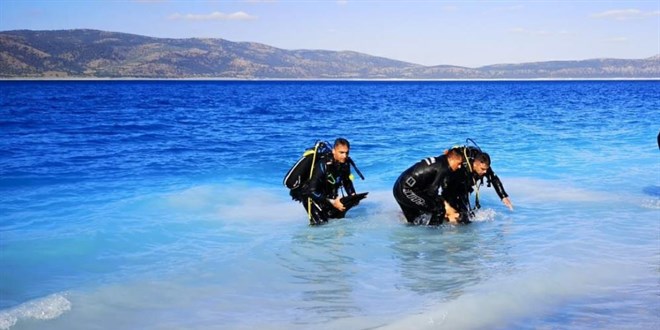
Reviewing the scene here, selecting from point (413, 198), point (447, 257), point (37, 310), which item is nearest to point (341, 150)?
point (413, 198)

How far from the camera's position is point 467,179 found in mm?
8758

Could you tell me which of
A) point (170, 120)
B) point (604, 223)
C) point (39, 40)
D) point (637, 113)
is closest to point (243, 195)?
point (604, 223)

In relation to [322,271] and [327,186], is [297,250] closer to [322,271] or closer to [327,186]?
[322,271]

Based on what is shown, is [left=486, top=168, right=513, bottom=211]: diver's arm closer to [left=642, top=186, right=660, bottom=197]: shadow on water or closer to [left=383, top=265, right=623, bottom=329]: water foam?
[left=383, top=265, right=623, bottom=329]: water foam

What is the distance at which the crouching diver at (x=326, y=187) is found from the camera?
351 inches

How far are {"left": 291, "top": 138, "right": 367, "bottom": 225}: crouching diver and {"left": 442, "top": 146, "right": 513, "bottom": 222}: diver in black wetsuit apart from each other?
4.09 feet

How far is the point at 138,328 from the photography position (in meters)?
5.21

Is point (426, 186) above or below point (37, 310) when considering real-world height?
above

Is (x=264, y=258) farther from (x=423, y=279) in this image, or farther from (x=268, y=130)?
(x=268, y=130)

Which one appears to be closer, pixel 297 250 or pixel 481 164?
pixel 297 250

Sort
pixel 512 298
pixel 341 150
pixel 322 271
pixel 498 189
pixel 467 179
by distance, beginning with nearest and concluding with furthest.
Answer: pixel 512 298 < pixel 322 271 < pixel 341 150 < pixel 467 179 < pixel 498 189

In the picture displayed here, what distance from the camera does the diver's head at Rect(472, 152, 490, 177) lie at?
8242 mm

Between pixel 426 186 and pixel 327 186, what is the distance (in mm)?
1442

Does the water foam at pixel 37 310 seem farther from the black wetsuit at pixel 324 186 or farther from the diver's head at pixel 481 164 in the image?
the diver's head at pixel 481 164
